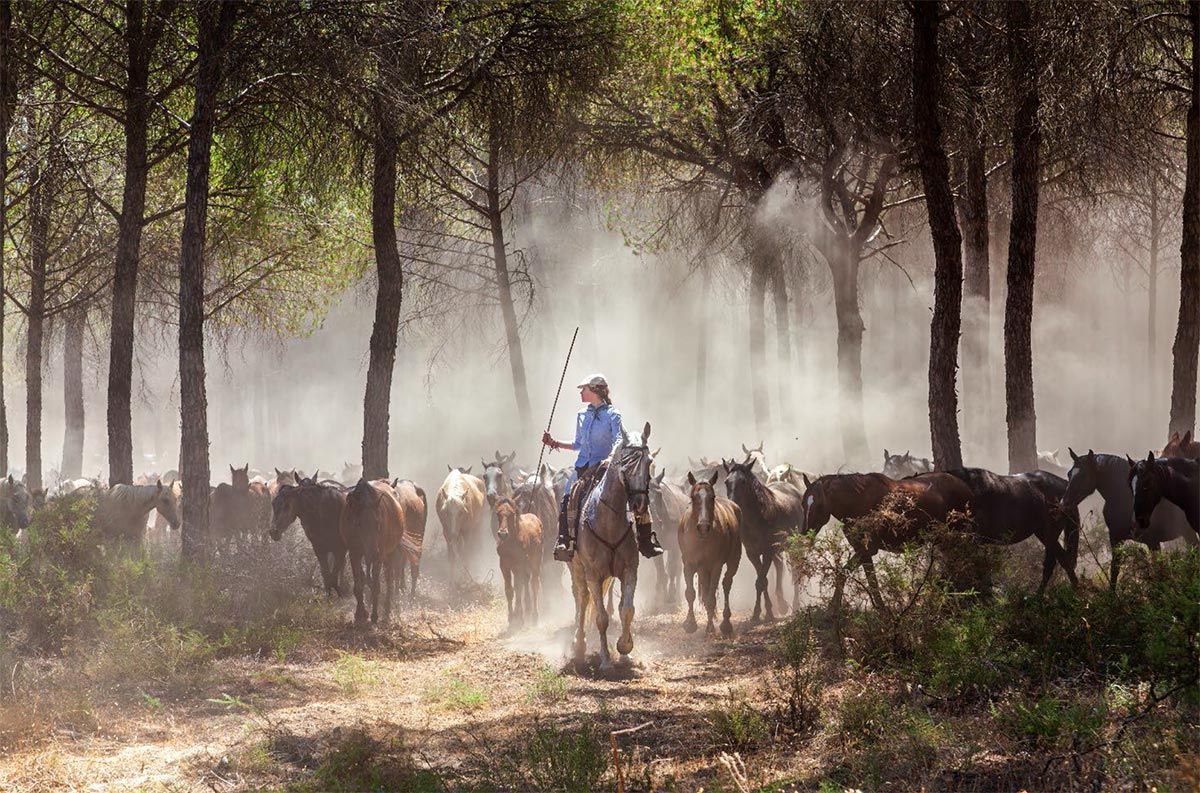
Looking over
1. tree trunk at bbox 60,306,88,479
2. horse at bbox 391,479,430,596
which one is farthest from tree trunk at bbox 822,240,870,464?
tree trunk at bbox 60,306,88,479

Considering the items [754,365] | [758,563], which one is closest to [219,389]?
[754,365]

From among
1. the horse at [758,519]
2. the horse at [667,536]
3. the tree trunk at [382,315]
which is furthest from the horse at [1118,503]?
the tree trunk at [382,315]

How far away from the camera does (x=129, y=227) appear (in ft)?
61.6

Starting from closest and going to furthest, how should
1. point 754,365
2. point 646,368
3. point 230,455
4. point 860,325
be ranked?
1. point 860,325
2. point 754,365
3. point 646,368
4. point 230,455

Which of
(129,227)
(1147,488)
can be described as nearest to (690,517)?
(1147,488)

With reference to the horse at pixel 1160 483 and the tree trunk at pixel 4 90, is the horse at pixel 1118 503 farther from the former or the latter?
the tree trunk at pixel 4 90

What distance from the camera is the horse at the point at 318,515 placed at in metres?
17.0

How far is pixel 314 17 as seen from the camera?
17.0 metres

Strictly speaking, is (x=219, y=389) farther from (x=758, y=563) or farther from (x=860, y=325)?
(x=758, y=563)

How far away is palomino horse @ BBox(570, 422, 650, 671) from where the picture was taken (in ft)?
41.9

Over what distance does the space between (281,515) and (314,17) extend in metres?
7.06

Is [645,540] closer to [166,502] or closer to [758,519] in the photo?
[758,519]

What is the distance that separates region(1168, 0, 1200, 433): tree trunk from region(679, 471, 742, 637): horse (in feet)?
22.4

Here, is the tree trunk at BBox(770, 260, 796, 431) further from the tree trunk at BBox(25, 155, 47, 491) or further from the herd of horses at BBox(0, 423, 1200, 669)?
the tree trunk at BBox(25, 155, 47, 491)
